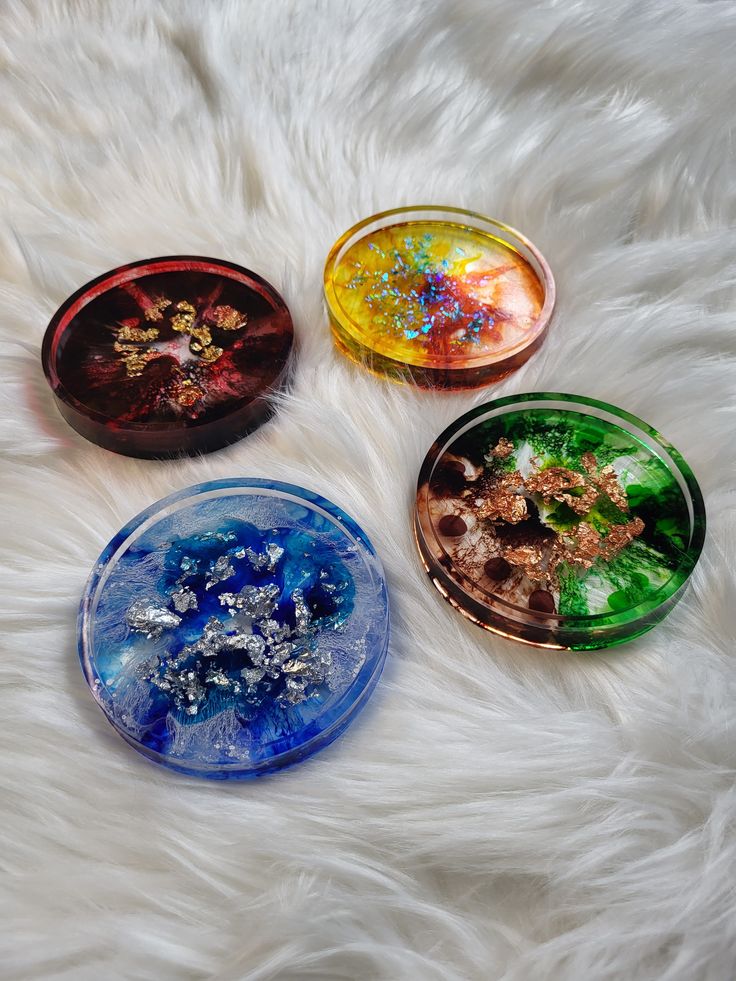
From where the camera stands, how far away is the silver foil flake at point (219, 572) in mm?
560

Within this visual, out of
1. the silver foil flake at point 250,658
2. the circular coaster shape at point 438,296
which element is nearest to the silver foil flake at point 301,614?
the silver foil flake at point 250,658

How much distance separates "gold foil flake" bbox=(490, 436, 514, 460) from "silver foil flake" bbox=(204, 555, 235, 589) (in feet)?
0.72

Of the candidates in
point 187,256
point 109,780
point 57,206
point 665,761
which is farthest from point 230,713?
point 57,206

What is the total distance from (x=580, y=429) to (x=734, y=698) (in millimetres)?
235

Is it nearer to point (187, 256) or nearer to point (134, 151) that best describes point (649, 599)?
point (187, 256)

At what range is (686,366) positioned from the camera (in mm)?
647

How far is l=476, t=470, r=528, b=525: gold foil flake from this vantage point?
1.95 ft

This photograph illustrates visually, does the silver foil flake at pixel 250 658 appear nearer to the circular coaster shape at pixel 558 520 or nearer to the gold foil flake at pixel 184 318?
the circular coaster shape at pixel 558 520

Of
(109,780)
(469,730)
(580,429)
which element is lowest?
(109,780)

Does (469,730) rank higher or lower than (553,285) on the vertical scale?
lower

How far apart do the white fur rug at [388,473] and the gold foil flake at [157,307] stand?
7cm

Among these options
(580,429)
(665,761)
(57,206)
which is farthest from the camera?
(57,206)

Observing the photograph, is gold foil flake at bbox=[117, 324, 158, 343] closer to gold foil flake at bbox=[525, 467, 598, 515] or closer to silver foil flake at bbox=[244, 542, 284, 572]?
silver foil flake at bbox=[244, 542, 284, 572]

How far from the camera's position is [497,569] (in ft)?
1.86
